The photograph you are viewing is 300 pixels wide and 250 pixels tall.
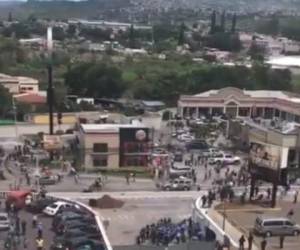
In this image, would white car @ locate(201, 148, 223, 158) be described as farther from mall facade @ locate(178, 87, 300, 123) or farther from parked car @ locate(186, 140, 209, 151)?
mall facade @ locate(178, 87, 300, 123)

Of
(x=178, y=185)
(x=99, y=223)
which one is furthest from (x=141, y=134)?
(x=99, y=223)

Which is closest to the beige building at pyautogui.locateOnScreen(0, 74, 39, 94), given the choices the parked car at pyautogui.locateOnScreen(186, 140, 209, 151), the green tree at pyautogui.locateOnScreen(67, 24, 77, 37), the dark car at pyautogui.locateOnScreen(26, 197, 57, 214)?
the parked car at pyautogui.locateOnScreen(186, 140, 209, 151)

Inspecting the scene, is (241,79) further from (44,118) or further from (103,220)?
(103,220)

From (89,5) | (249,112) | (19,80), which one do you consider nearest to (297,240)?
(249,112)

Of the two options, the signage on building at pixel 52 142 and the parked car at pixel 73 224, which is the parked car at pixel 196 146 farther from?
the parked car at pixel 73 224

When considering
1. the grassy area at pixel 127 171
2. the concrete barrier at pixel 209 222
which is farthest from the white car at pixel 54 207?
the grassy area at pixel 127 171

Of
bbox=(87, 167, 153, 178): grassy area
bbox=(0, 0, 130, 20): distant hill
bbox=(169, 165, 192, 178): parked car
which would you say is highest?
bbox=(169, 165, 192, 178): parked car
